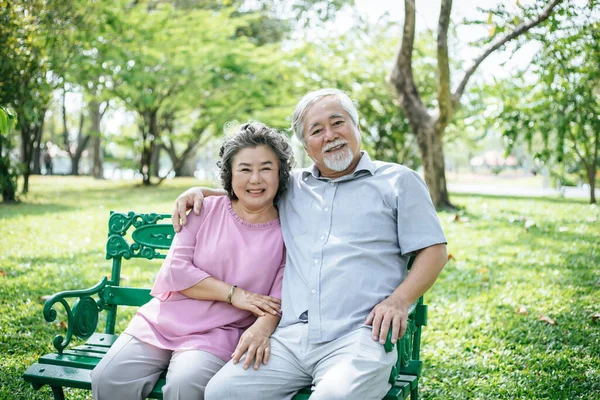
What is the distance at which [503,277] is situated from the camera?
6035 mm

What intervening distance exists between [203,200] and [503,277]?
391 cm

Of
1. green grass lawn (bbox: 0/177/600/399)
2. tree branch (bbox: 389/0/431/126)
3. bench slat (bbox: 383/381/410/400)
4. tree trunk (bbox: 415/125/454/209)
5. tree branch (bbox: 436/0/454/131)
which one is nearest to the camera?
bench slat (bbox: 383/381/410/400)

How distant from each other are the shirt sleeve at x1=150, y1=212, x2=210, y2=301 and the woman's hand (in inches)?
14.6

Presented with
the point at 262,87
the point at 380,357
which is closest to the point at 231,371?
the point at 380,357

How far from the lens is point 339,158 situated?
3.12 metres

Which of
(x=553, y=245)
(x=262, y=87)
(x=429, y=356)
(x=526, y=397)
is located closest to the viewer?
(x=526, y=397)

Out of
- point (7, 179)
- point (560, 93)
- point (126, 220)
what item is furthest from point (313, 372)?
point (7, 179)

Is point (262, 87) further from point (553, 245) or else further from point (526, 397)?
point (526, 397)

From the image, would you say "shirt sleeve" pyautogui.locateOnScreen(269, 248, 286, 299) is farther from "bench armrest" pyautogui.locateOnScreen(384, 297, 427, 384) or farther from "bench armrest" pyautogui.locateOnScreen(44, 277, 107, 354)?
"bench armrest" pyautogui.locateOnScreen(44, 277, 107, 354)

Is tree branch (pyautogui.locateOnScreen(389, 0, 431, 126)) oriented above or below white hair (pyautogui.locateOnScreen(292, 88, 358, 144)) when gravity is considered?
above

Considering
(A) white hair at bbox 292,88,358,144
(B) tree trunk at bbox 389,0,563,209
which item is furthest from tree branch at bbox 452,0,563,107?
(A) white hair at bbox 292,88,358,144

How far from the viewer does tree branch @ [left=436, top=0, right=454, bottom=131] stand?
8.37 meters

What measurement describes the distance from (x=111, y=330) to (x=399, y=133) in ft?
42.3

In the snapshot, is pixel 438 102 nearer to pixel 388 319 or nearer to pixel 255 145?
pixel 255 145
